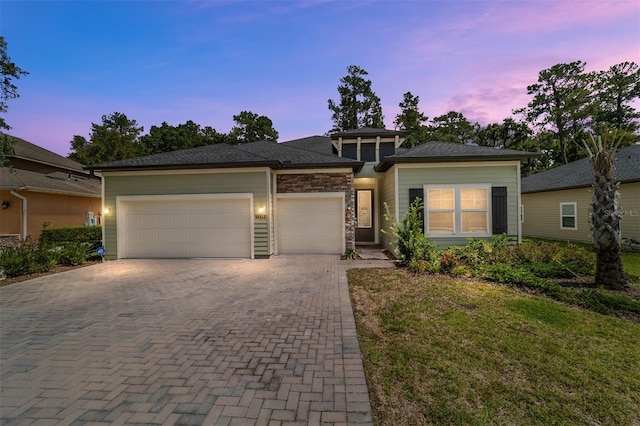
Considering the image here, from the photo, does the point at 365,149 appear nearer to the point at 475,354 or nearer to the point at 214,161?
the point at 214,161

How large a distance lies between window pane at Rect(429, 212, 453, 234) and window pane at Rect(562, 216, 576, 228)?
7741 mm

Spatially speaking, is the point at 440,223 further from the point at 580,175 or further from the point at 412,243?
the point at 580,175

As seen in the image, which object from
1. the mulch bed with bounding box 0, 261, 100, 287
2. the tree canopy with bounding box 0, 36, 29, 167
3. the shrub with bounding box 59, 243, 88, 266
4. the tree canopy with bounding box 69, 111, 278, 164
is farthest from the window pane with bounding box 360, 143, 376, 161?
the tree canopy with bounding box 69, 111, 278, 164

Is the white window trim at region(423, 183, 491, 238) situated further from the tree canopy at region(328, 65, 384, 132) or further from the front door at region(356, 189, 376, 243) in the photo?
the tree canopy at region(328, 65, 384, 132)

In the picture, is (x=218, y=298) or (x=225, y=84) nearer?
(x=218, y=298)

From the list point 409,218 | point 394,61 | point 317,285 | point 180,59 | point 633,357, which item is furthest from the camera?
point 180,59

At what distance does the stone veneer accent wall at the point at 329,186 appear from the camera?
9461 mm

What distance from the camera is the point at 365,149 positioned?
11.8 meters

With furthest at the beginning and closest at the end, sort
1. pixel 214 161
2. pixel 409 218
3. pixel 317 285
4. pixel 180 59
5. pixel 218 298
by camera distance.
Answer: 1. pixel 180 59
2. pixel 214 161
3. pixel 409 218
4. pixel 317 285
5. pixel 218 298

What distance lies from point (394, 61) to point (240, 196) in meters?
8.98

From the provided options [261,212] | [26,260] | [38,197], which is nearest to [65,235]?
[38,197]

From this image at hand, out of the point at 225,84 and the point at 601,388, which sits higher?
the point at 225,84

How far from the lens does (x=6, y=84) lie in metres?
6.99

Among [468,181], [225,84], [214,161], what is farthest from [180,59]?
[468,181]
